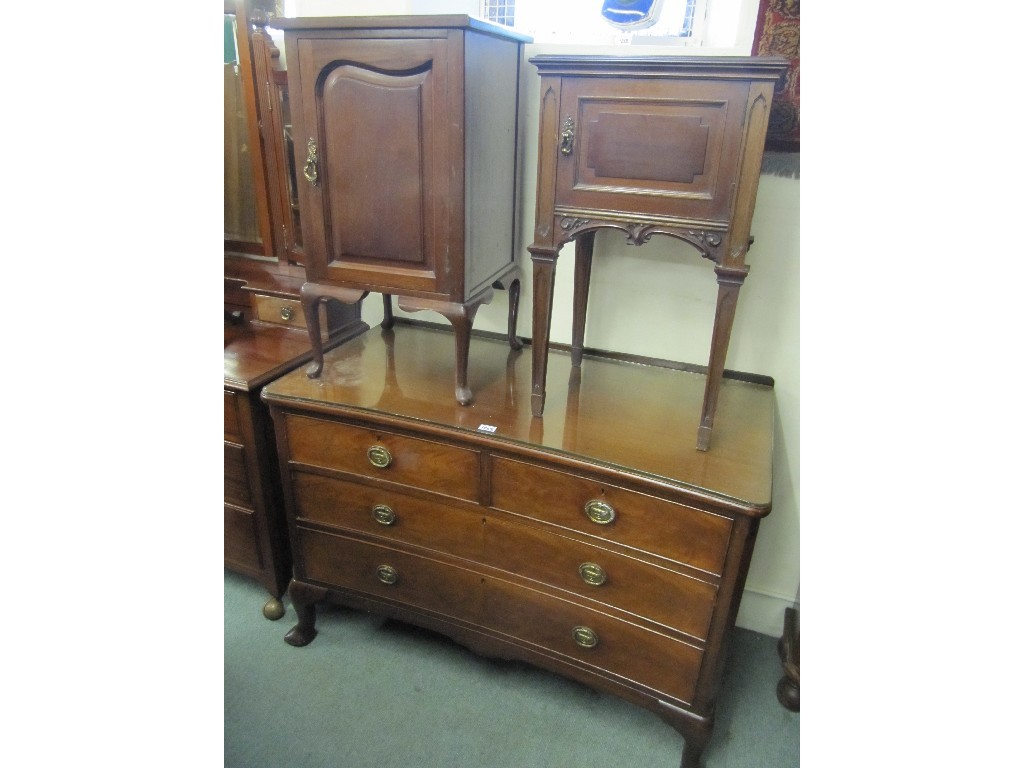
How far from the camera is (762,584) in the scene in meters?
1.86

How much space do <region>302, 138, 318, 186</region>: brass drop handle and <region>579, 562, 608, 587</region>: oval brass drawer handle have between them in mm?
1049

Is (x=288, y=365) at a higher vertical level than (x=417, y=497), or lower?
higher

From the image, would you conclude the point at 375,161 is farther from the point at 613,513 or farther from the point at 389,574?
the point at 389,574

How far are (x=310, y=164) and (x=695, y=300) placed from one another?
1.00 meters

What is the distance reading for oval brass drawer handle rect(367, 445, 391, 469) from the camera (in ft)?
4.76

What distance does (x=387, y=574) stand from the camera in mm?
1603

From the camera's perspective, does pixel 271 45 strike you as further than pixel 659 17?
Yes

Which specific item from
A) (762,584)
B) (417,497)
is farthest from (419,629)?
(762,584)

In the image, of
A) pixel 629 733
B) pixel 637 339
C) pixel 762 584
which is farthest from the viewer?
pixel 762 584

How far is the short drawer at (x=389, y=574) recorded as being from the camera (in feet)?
5.04

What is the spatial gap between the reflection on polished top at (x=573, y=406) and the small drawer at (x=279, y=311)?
202 mm

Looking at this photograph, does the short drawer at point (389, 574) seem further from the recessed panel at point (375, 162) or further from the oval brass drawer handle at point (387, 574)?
the recessed panel at point (375, 162)

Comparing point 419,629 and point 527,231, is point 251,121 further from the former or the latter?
point 419,629

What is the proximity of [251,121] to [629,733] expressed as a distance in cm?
197
